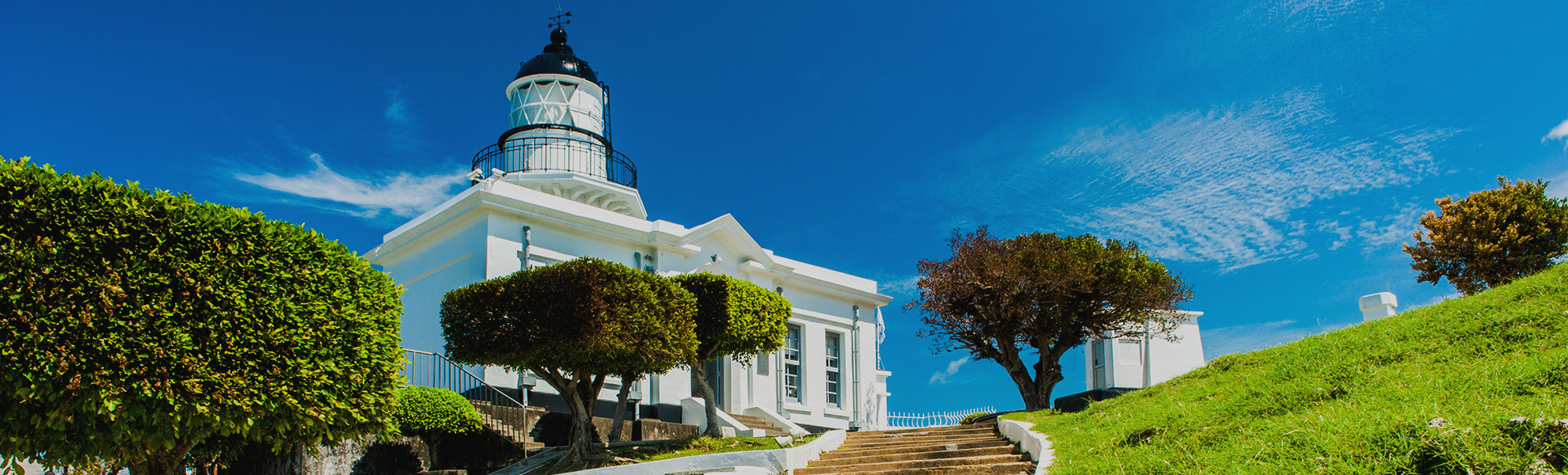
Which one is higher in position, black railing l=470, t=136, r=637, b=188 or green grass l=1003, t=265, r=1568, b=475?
black railing l=470, t=136, r=637, b=188

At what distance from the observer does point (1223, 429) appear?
8.90 metres

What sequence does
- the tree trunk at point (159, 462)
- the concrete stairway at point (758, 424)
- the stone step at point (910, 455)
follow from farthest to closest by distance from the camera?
the concrete stairway at point (758, 424) < the stone step at point (910, 455) < the tree trunk at point (159, 462)

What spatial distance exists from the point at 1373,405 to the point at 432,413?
1207 cm

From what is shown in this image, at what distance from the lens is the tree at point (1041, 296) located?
19.7 m

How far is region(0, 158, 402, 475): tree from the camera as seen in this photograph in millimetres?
8688

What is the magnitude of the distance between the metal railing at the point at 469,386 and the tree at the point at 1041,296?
9141 mm

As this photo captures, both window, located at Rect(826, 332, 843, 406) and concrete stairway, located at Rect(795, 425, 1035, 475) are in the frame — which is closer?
concrete stairway, located at Rect(795, 425, 1035, 475)

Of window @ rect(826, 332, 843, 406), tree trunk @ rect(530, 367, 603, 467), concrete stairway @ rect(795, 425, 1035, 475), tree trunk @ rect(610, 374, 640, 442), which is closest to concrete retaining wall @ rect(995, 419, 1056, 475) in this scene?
concrete stairway @ rect(795, 425, 1035, 475)

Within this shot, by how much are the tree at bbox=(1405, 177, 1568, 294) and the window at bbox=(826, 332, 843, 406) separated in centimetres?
1338

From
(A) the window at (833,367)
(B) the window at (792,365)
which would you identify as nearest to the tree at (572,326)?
(B) the window at (792,365)

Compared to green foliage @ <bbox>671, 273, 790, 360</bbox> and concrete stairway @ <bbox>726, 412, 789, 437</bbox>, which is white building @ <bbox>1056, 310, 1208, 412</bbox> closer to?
→ concrete stairway @ <bbox>726, 412, 789, 437</bbox>

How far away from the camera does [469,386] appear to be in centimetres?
1748

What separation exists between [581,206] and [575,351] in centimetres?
675

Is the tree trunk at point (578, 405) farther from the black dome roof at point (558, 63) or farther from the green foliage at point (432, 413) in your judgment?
the black dome roof at point (558, 63)
